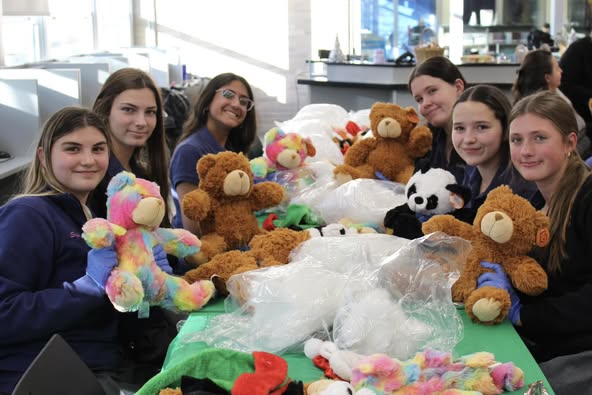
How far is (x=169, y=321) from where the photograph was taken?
2.30 metres

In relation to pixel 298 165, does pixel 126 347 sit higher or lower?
lower

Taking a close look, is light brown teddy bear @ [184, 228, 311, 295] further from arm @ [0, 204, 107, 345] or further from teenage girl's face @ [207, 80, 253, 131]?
teenage girl's face @ [207, 80, 253, 131]

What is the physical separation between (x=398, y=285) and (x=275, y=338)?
0.36m

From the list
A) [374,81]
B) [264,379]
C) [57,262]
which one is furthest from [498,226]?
[374,81]

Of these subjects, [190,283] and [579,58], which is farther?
[579,58]

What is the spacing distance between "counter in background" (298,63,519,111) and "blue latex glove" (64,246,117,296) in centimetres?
464

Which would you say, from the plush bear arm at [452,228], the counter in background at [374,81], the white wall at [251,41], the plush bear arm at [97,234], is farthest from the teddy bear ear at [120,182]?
the white wall at [251,41]

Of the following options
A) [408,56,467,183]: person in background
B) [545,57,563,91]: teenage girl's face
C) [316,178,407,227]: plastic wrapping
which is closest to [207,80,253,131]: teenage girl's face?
[316,178,407,227]: plastic wrapping

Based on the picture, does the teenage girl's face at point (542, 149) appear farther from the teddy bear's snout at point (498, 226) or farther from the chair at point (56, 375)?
the chair at point (56, 375)

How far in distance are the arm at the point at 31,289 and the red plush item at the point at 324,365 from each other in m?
0.60

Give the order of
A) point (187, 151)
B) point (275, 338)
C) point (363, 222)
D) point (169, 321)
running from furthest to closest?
point (187, 151) < point (363, 222) < point (169, 321) < point (275, 338)

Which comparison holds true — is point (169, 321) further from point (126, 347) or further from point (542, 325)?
point (542, 325)

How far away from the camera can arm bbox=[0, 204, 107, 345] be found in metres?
1.84

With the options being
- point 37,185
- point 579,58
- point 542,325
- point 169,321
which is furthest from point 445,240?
point 579,58
